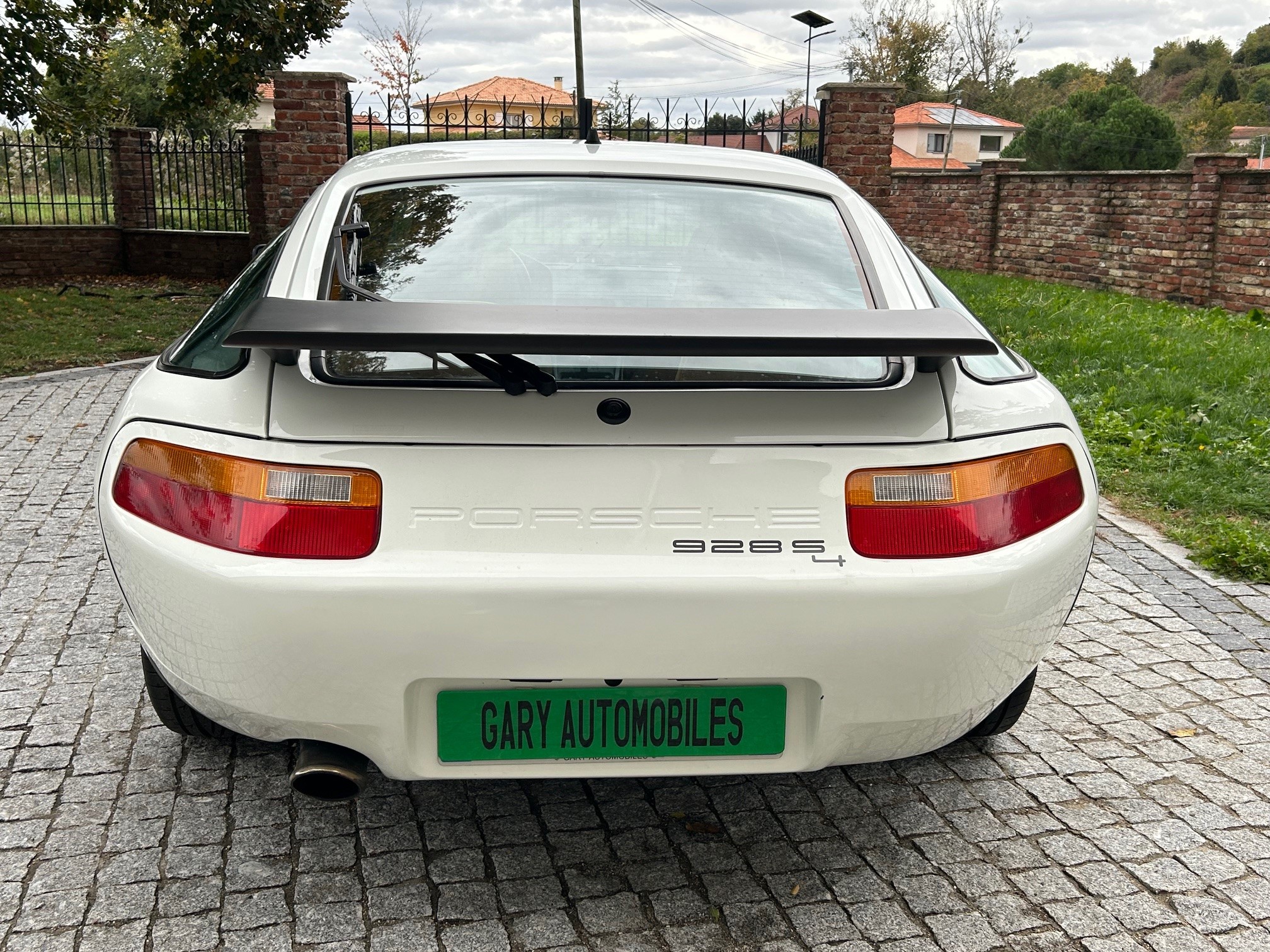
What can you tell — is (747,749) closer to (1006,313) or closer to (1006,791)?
(1006,791)

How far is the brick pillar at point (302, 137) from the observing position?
11266 millimetres

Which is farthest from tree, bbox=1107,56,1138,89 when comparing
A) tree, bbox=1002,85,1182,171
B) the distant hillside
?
tree, bbox=1002,85,1182,171

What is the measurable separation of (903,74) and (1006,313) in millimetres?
56667

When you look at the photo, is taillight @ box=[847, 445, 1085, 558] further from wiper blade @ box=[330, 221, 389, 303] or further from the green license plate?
wiper blade @ box=[330, 221, 389, 303]

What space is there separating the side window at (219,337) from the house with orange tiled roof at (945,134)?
2823 inches

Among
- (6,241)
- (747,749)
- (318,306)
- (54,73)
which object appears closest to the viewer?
(318,306)

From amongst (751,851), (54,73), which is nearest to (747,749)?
(751,851)

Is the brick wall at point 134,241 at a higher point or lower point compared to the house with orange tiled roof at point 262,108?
lower

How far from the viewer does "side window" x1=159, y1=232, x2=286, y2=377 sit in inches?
93.8

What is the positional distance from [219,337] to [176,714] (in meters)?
1.06

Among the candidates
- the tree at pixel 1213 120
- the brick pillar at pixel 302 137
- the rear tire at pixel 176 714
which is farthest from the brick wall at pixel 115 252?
the tree at pixel 1213 120

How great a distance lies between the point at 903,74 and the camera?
212ft

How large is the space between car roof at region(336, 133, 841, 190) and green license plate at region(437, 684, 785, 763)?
136 centimetres

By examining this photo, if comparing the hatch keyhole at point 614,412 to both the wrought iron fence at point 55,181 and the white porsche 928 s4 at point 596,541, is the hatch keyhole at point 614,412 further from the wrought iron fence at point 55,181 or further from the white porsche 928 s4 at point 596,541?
the wrought iron fence at point 55,181
